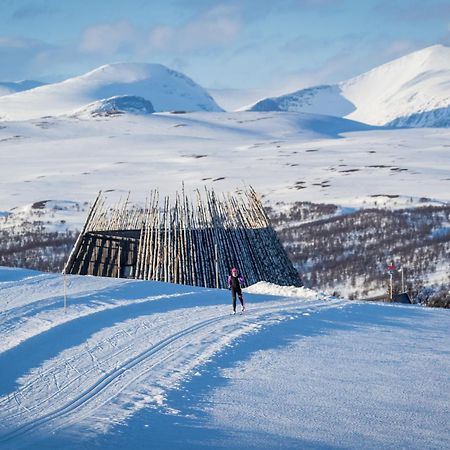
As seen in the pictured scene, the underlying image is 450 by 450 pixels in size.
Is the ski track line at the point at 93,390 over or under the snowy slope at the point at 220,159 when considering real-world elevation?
under

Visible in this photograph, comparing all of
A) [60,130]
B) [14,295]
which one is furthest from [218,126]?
[14,295]

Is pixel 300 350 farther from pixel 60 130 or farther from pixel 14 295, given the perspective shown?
pixel 60 130

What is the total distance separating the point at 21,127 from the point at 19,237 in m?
79.8

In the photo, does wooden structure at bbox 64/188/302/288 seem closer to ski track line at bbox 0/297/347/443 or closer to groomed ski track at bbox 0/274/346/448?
groomed ski track at bbox 0/274/346/448

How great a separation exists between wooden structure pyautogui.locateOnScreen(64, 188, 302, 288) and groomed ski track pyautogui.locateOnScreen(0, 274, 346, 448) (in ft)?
9.28

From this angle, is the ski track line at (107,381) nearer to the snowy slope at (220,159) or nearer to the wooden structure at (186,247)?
the wooden structure at (186,247)

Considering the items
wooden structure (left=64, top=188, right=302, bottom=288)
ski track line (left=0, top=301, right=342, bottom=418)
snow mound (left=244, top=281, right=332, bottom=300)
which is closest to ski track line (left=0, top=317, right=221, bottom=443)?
ski track line (left=0, top=301, right=342, bottom=418)

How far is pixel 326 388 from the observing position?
862cm

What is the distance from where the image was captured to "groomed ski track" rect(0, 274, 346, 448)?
7.71m

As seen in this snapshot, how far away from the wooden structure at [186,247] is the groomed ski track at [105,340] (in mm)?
2829

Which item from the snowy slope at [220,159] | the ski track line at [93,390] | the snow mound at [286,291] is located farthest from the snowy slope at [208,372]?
the snowy slope at [220,159]

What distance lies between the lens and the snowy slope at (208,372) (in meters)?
7.20

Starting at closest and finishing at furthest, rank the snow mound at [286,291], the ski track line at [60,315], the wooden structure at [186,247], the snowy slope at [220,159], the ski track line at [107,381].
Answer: the ski track line at [107,381] → the ski track line at [60,315] → the snow mound at [286,291] → the wooden structure at [186,247] → the snowy slope at [220,159]

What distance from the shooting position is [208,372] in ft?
29.5
